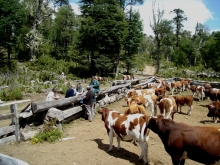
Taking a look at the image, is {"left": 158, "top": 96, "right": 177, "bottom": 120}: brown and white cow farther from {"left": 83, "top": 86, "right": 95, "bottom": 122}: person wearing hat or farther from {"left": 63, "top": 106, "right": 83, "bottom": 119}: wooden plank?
{"left": 63, "top": 106, "right": 83, "bottom": 119}: wooden plank

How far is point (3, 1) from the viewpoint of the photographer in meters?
27.4

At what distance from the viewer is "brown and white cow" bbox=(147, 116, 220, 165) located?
4.87 metres

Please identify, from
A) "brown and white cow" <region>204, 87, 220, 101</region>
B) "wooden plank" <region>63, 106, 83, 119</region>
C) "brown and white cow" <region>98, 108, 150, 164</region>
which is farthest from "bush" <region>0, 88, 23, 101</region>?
"brown and white cow" <region>204, 87, 220, 101</region>

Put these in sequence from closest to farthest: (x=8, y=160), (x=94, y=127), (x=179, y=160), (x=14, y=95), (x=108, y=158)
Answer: (x=8, y=160) < (x=179, y=160) < (x=108, y=158) < (x=94, y=127) < (x=14, y=95)

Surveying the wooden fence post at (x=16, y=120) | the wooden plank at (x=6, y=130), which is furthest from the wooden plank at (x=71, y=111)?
the wooden plank at (x=6, y=130)

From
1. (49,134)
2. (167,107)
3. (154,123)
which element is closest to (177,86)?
(167,107)

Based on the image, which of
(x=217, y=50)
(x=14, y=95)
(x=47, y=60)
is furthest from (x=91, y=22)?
(x=217, y=50)

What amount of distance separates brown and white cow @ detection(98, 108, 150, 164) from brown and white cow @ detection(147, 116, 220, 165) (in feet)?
2.88

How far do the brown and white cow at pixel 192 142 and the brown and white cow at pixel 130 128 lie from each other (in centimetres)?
88

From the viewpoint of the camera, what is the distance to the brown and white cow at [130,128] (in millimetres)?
6465

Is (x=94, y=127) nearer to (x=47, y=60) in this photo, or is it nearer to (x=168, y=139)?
(x=168, y=139)

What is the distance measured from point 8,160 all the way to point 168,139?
3567 millimetres

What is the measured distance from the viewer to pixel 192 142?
5.06 metres

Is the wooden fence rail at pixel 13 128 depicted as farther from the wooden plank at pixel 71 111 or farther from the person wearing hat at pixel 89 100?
the person wearing hat at pixel 89 100
